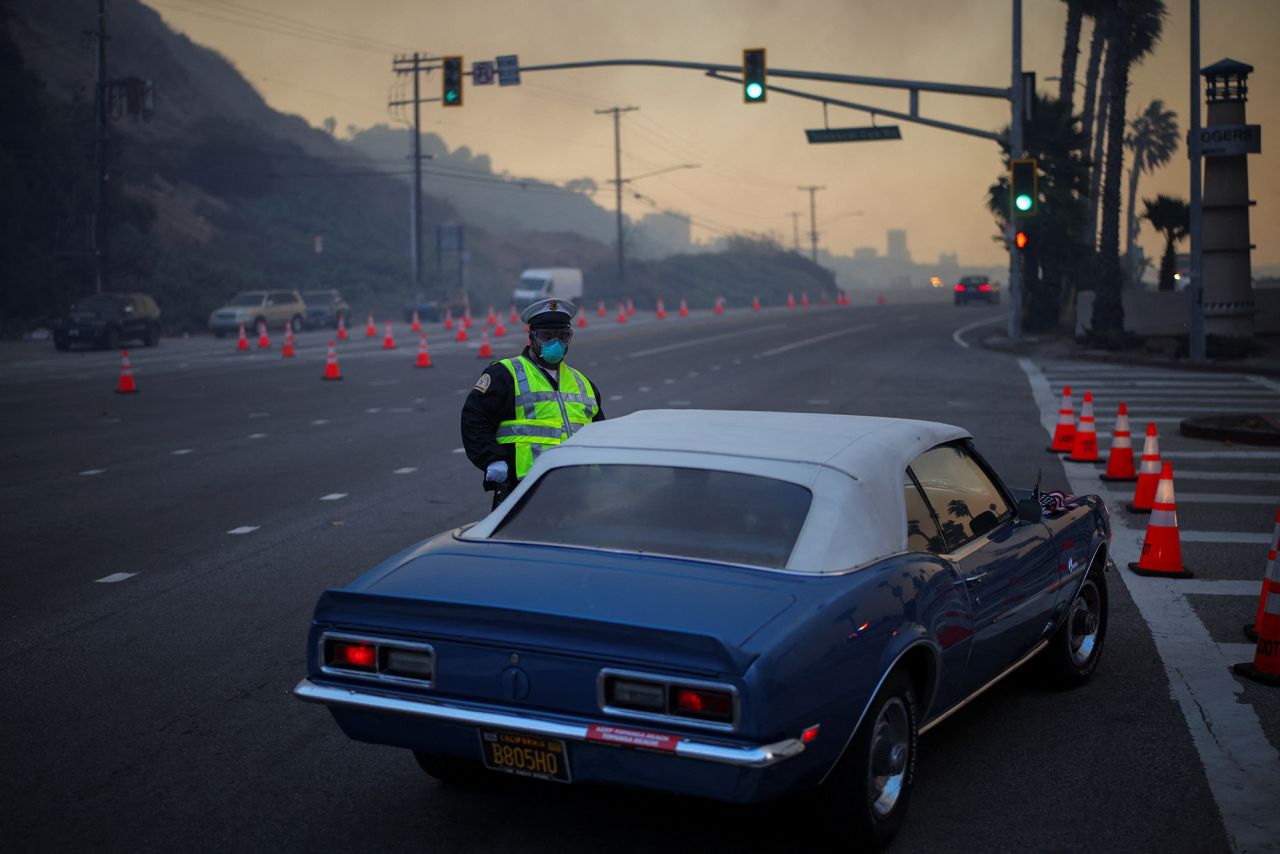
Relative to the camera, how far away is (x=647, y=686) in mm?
4070

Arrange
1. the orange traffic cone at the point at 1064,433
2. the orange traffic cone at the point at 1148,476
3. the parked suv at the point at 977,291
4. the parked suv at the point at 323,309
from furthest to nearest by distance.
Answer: the parked suv at the point at 323,309 < the parked suv at the point at 977,291 < the orange traffic cone at the point at 1064,433 < the orange traffic cone at the point at 1148,476

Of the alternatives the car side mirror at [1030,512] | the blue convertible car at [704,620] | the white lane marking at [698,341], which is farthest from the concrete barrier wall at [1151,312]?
the blue convertible car at [704,620]

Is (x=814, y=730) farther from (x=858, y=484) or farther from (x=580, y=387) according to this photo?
(x=580, y=387)

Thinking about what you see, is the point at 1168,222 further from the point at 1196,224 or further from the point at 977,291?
the point at 1196,224

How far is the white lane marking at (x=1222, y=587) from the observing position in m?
8.52

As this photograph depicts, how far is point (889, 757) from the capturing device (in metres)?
4.61

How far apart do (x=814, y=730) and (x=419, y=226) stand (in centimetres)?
6094

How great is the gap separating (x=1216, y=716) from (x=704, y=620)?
10.4 feet

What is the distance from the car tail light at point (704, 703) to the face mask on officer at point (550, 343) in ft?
10.7

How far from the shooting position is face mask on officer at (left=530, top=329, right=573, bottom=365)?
23.2ft

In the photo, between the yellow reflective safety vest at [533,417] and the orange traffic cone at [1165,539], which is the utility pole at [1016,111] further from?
the yellow reflective safety vest at [533,417]

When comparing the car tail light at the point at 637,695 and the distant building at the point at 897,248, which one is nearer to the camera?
the car tail light at the point at 637,695

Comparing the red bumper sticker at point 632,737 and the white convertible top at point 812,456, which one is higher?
the white convertible top at point 812,456

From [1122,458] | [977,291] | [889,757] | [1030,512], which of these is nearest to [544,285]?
[977,291]
